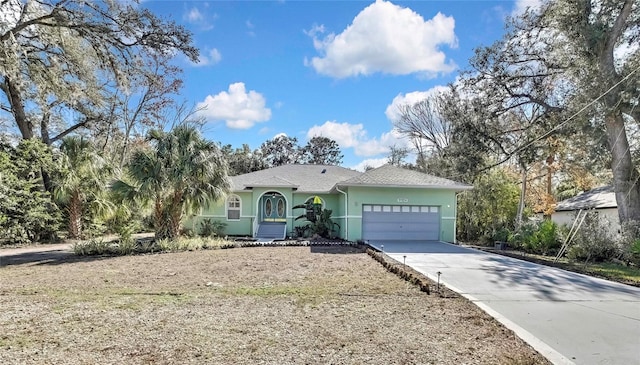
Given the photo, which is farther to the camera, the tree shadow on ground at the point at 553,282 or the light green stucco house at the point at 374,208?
the light green stucco house at the point at 374,208

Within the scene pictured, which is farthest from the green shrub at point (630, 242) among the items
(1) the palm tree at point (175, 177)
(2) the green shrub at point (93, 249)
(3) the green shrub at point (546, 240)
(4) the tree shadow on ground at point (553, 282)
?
(2) the green shrub at point (93, 249)

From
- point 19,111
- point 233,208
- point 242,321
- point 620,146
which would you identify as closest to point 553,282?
point 242,321

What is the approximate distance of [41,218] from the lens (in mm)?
17281

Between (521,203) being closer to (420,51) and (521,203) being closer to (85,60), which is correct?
(420,51)

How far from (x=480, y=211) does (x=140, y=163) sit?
19.3 meters

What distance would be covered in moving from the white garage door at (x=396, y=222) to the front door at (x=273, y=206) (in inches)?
243

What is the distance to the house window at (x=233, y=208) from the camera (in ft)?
72.2

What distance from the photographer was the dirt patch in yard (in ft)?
14.0

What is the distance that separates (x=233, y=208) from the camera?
22109 millimetres

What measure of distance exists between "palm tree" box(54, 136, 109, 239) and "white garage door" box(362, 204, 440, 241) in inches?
518

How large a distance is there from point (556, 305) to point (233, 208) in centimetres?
1790

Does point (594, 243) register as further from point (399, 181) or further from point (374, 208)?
point (374, 208)

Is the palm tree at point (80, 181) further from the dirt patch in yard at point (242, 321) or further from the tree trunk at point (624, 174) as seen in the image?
the tree trunk at point (624, 174)

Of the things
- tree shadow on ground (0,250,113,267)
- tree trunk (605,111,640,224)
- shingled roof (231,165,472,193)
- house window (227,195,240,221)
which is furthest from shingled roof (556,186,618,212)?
tree shadow on ground (0,250,113,267)
